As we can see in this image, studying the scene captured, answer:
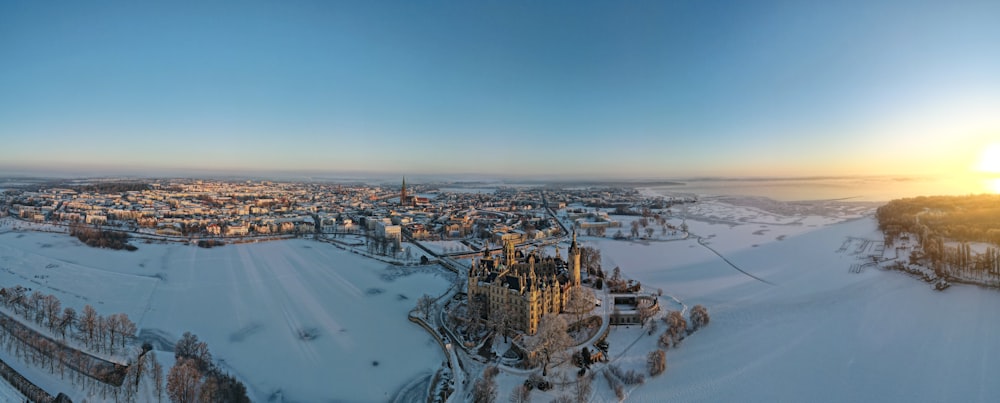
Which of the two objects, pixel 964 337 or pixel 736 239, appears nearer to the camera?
pixel 964 337

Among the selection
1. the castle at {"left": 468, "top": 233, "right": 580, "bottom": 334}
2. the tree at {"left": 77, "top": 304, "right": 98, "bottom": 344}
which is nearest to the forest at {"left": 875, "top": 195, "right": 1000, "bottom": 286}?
the castle at {"left": 468, "top": 233, "right": 580, "bottom": 334}

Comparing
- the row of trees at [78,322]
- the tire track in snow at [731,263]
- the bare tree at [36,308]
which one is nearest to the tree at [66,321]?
the row of trees at [78,322]

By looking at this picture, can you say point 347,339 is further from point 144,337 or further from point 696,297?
point 696,297

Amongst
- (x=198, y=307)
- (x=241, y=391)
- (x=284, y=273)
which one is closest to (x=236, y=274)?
(x=284, y=273)

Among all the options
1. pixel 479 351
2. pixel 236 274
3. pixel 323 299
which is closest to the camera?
Answer: pixel 479 351

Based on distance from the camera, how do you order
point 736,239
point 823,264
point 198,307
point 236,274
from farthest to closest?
point 736,239, point 823,264, point 236,274, point 198,307

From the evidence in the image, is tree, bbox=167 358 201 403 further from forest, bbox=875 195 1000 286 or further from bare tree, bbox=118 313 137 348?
forest, bbox=875 195 1000 286

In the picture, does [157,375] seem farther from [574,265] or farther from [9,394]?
[574,265]

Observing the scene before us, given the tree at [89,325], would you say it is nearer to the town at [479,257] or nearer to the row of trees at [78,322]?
the row of trees at [78,322]
